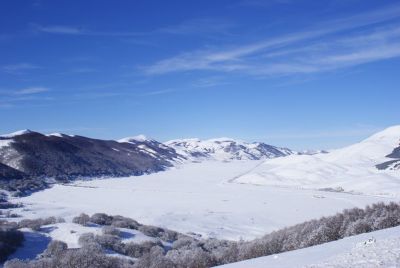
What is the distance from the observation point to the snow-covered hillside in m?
50.3

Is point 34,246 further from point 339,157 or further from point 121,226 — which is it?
point 339,157

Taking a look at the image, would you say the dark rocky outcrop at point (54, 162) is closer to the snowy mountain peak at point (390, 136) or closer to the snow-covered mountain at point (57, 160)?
the snow-covered mountain at point (57, 160)

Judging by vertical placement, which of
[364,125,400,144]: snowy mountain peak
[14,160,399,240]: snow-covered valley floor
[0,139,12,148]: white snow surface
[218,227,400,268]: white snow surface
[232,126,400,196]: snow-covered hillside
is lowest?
[14,160,399,240]: snow-covered valley floor

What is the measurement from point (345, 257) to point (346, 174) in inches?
2307

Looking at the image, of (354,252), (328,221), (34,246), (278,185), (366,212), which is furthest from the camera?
(278,185)

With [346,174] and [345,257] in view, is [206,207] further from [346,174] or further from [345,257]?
[346,174]

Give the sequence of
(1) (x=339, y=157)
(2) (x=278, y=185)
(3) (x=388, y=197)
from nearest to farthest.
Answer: (3) (x=388, y=197) < (2) (x=278, y=185) < (1) (x=339, y=157)

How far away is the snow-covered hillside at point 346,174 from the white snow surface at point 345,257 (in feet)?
122

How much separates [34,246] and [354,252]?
12920mm

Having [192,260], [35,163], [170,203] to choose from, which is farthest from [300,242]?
[35,163]

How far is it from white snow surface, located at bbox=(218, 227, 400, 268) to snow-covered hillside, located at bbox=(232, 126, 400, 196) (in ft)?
122

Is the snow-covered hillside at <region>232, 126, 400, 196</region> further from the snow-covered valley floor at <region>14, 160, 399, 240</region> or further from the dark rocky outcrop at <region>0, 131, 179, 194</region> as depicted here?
the dark rocky outcrop at <region>0, 131, 179, 194</region>

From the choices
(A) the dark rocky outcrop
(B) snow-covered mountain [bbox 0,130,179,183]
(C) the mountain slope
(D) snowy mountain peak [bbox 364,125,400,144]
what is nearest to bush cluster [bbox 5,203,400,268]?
(A) the dark rocky outcrop

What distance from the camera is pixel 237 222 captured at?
95.3 ft
